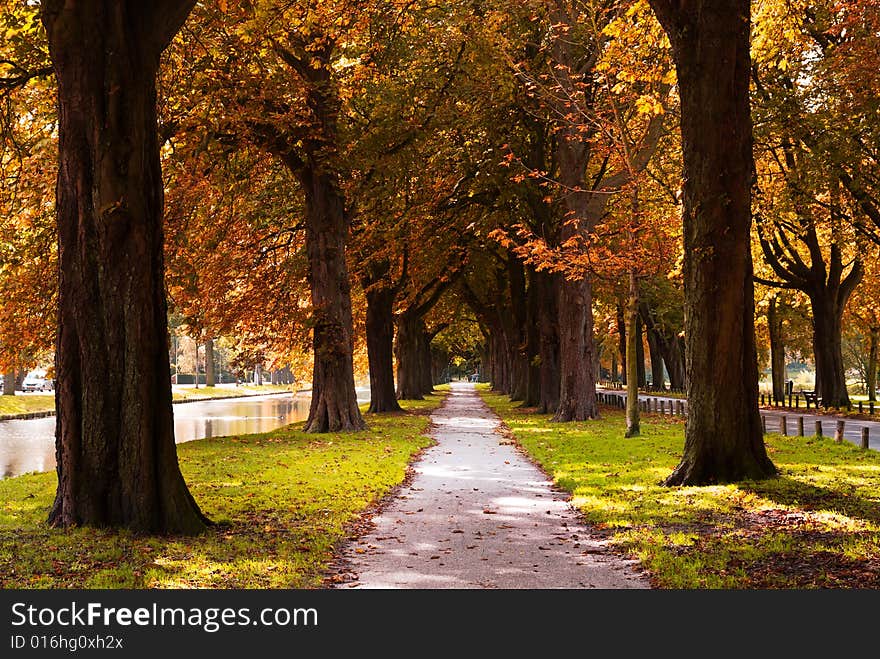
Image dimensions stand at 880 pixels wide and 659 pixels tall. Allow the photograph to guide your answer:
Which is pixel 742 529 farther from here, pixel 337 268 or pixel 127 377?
pixel 337 268

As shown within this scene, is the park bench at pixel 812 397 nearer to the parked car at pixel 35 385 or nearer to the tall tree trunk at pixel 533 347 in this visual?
the tall tree trunk at pixel 533 347

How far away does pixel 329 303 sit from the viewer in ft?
81.5

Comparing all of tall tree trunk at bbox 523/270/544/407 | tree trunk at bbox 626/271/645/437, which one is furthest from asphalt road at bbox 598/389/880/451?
tall tree trunk at bbox 523/270/544/407

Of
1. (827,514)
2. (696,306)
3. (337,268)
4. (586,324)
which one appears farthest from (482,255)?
(827,514)

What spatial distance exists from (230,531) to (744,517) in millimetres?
5600

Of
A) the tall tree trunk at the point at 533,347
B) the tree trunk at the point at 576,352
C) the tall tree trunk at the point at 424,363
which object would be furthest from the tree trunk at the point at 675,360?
the tree trunk at the point at 576,352

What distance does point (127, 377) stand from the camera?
9.29 m

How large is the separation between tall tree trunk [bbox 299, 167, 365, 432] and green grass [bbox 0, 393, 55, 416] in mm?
23200

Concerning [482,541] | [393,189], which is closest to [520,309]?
[393,189]

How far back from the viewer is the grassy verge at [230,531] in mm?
7375

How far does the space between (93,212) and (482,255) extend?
A: 103 feet

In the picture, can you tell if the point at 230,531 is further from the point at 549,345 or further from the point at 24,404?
the point at 24,404

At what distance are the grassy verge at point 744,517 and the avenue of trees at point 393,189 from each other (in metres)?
1.21

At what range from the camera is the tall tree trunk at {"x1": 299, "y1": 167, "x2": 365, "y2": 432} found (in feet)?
81.1
